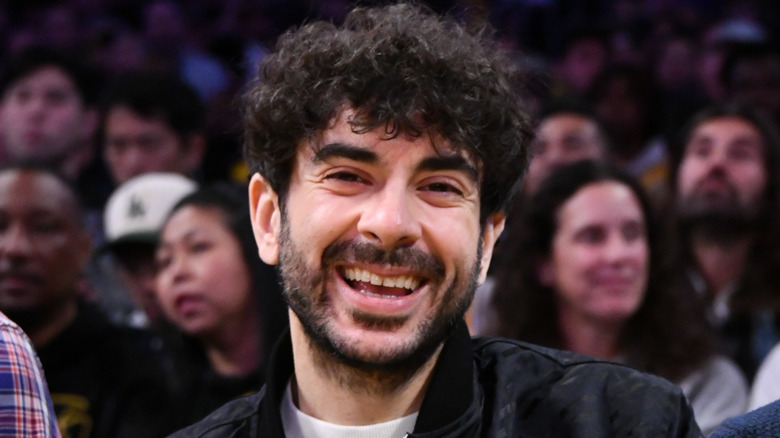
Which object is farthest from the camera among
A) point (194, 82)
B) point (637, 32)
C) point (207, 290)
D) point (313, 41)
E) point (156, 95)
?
point (637, 32)

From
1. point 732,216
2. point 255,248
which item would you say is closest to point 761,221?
point 732,216

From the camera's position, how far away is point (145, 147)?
17.7 feet

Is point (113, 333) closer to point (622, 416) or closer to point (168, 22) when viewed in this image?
point (622, 416)

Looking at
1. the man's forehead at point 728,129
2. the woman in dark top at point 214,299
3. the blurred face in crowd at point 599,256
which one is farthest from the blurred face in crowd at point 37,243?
the man's forehead at point 728,129

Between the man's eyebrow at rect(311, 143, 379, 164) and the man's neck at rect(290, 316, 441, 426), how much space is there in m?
0.32

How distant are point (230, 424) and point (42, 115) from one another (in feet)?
12.3

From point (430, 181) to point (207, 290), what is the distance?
1.75 metres

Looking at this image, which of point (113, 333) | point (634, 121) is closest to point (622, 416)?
point (113, 333)

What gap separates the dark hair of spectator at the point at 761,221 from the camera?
13.5 ft

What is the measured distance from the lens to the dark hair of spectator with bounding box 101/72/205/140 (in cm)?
540

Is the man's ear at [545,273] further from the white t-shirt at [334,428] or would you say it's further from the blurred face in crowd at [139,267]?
the white t-shirt at [334,428]

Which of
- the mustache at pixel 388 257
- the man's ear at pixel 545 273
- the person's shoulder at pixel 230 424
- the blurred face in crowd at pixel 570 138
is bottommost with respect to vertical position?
the man's ear at pixel 545 273

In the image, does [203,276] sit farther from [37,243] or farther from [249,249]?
[37,243]

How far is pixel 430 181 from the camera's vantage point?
2066mm
